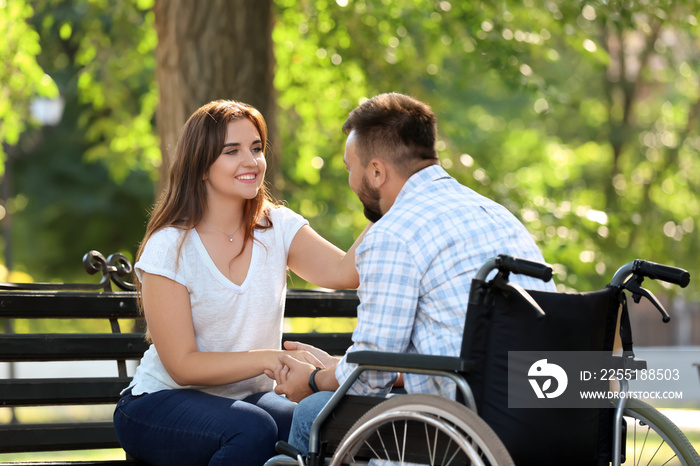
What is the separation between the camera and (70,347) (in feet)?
12.5

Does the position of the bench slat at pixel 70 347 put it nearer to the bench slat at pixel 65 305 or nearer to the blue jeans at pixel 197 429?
the bench slat at pixel 65 305

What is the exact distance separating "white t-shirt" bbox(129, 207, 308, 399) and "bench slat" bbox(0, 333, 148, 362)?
0.51 meters

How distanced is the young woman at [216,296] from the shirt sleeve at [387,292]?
1.96 feet

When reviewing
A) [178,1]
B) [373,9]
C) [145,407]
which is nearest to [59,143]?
[373,9]

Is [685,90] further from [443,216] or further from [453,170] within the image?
[443,216]

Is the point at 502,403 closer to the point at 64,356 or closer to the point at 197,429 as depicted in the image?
the point at 197,429

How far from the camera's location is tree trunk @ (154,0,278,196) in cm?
592

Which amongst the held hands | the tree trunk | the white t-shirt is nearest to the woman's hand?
the held hands

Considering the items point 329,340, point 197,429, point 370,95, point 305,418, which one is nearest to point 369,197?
point 305,418

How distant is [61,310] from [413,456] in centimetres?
196

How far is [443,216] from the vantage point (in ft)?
9.00

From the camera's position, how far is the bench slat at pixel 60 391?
12.1 feet

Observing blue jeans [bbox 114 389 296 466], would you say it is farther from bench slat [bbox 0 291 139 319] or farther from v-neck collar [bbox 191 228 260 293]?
bench slat [bbox 0 291 139 319]

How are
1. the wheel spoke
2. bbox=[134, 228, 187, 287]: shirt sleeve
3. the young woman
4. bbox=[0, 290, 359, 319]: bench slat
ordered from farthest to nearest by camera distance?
1. bbox=[0, 290, 359, 319]: bench slat
2. bbox=[134, 228, 187, 287]: shirt sleeve
3. the young woman
4. the wheel spoke
